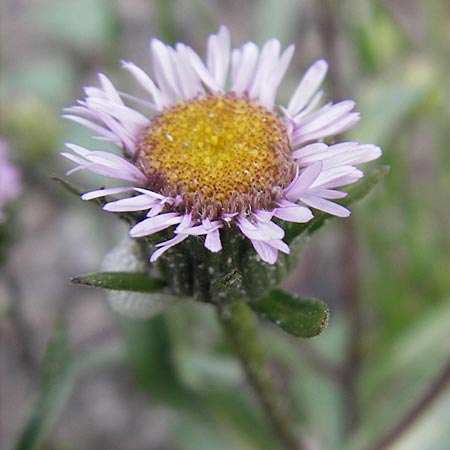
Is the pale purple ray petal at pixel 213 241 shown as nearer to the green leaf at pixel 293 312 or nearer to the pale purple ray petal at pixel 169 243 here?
the pale purple ray petal at pixel 169 243

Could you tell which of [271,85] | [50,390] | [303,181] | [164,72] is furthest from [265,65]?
[50,390]

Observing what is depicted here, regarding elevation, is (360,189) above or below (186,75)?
below

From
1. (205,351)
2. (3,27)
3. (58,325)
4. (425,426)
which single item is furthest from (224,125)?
(3,27)

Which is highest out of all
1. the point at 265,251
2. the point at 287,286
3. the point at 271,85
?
the point at 271,85

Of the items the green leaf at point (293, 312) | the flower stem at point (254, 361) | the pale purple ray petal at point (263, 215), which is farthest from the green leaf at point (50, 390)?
the pale purple ray petal at point (263, 215)

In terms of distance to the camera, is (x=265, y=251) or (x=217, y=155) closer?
(x=265, y=251)

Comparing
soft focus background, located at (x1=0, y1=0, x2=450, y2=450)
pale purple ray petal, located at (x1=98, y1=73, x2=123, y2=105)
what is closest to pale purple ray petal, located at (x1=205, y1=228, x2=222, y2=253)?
pale purple ray petal, located at (x1=98, y1=73, x2=123, y2=105)

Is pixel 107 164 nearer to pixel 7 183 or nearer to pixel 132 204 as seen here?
pixel 132 204
